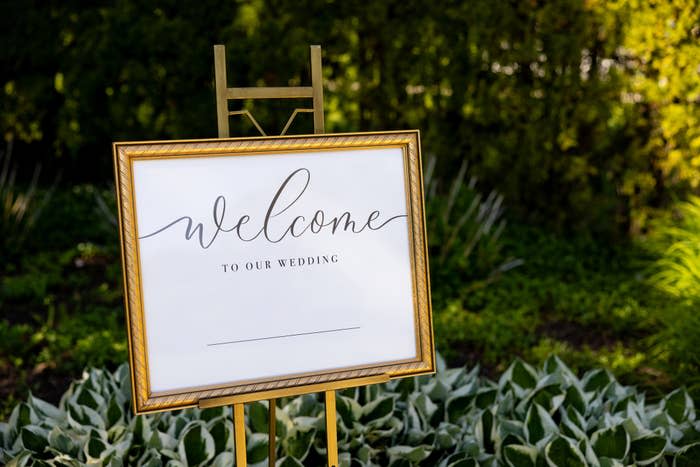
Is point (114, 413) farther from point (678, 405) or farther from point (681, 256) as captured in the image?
point (681, 256)

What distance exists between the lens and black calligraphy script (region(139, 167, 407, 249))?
68.9 inches

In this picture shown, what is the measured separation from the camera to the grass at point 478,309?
340cm

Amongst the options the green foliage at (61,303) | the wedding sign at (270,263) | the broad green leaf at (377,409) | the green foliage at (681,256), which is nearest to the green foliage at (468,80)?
the green foliage at (681,256)

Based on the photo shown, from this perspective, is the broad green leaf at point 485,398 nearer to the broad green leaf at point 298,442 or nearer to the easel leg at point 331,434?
the broad green leaf at point 298,442

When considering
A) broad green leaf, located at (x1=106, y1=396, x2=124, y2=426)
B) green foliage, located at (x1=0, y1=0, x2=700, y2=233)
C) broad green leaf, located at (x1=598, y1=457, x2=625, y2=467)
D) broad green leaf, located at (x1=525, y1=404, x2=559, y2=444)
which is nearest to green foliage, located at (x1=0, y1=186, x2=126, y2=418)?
green foliage, located at (x1=0, y1=0, x2=700, y2=233)

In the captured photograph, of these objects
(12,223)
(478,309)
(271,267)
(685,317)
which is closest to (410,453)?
(271,267)

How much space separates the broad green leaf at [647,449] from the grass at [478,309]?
94cm

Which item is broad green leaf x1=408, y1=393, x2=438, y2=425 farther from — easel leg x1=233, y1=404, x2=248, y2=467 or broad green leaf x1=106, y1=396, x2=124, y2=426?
broad green leaf x1=106, y1=396, x2=124, y2=426

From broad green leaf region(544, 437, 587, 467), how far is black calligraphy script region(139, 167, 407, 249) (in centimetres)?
78

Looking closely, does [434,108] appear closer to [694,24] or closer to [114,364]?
[694,24]

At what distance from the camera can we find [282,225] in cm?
181

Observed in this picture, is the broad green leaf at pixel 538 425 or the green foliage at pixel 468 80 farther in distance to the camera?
the green foliage at pixel 468 80

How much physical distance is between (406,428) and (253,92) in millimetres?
1157

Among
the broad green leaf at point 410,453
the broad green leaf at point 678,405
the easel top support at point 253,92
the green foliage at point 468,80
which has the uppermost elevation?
the green foliage at point 468,80
